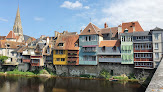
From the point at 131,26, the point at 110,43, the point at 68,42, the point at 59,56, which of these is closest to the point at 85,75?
the point at 59,56

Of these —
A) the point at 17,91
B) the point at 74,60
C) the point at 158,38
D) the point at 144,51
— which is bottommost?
the point at 17,91

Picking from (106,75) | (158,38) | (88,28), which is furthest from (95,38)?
(158,38)

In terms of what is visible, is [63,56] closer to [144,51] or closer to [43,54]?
[43,54]

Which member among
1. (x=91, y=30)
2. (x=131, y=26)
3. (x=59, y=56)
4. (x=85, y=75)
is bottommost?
(x=85, y=75)

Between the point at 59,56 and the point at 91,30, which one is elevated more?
the point at 91,30

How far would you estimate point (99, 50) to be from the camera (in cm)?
4162

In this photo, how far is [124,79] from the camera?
125 ft

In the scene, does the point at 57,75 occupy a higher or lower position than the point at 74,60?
lower

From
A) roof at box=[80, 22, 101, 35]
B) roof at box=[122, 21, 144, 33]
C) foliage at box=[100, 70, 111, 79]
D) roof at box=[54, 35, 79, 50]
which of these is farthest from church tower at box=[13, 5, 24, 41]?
foliage at box=[100, 70, 111, 79]

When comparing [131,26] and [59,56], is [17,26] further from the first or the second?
[131,26]

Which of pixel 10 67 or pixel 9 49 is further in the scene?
pixel 9 49

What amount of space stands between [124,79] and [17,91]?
26015mm

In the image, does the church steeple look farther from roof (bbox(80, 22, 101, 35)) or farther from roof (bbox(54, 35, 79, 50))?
roof (bbox(80, 22, 101, 35))

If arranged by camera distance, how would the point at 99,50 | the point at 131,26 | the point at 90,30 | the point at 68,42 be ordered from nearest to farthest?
the point at 99,50
the point at 90,30
the point at 68,42
the point at 131,26
